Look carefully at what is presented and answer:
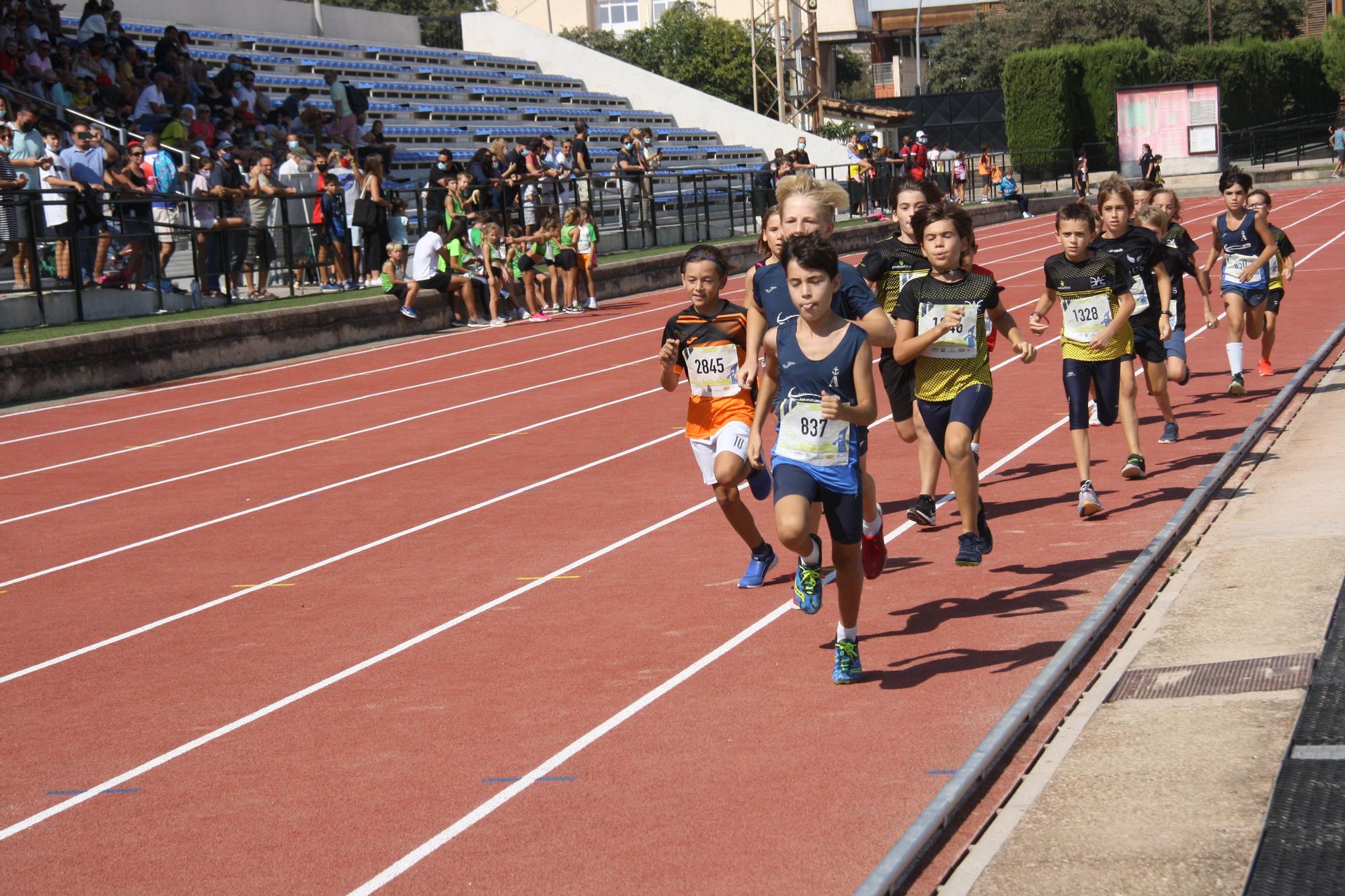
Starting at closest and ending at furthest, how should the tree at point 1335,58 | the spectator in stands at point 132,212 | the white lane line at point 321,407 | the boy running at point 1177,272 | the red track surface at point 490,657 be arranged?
the red track surface at point 490,657 → the boy running at point 1177,272 → the white lane line at point 321,407 → the spectator in stands at point 132,212 → the tree at point 1335,58

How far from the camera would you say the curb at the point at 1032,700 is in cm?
426

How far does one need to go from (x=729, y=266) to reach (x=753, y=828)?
379cm

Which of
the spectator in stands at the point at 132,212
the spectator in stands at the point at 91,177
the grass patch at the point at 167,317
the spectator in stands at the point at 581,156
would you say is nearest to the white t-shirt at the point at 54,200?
the spectator in stands at the point at 91,177

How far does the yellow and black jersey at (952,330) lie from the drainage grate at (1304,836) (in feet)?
11.5

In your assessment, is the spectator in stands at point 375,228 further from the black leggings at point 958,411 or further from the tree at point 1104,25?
the tree at point 1104,25

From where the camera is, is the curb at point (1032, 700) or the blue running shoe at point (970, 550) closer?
the curb at point (1032, 700)

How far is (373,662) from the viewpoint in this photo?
23.6 ft

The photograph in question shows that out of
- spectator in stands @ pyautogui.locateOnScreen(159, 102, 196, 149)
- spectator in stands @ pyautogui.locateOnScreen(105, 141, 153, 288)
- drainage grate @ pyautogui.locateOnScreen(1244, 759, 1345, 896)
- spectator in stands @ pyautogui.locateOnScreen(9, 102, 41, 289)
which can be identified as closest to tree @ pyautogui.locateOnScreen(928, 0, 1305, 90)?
spectator in stands @ pyautogui.locateOnScreen(159, 102, 196, 149)

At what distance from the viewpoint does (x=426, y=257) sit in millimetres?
23047

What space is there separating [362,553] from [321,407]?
23.2 feet

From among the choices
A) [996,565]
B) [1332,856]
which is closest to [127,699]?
[996,565]

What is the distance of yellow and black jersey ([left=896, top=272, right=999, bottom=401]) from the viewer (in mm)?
8031

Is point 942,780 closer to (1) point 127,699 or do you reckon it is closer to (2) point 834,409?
(2) point 834,409

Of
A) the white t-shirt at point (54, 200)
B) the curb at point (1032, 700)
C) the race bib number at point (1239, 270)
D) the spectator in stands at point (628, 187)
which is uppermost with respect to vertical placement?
the white t-shirt at point (54, 200)
